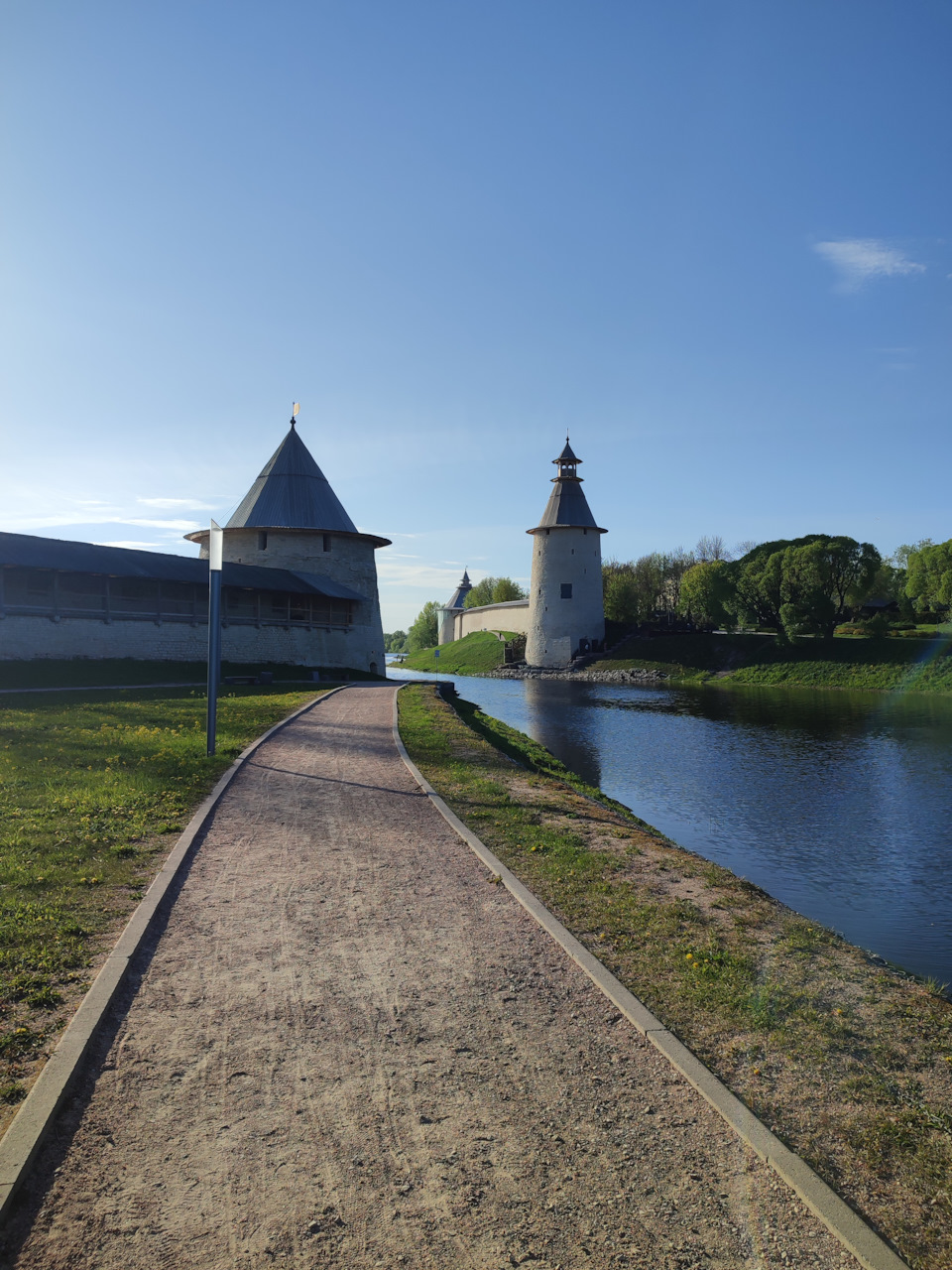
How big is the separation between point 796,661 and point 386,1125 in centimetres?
4926

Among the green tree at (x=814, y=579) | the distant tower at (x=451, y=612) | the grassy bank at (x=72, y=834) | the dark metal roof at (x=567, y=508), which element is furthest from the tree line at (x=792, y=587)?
the grassy bank at (x=72, y=834)

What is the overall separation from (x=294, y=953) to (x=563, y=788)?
7.12 metres

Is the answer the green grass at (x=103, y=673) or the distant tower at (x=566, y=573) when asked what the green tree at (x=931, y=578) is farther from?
the green grass at (x=103, y=673)

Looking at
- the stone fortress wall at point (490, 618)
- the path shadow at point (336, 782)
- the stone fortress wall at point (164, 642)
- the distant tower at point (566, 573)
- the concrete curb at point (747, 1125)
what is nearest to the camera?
the concrete curb at point (747, 1125)

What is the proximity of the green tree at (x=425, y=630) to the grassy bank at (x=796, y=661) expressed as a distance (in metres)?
46.3

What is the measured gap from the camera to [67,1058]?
135 inches

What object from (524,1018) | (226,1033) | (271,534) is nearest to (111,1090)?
(226,1033)

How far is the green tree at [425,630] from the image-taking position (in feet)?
338

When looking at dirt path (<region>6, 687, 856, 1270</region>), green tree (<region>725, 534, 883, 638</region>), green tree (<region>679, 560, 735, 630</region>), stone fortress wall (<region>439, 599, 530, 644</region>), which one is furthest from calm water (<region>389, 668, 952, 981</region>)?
stone fortress wall (<region>439, 599, 530, 644</region>)

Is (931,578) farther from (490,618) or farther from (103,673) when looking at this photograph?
(103,673)

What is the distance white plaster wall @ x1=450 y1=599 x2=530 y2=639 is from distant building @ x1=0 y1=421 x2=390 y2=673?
26.4 meters

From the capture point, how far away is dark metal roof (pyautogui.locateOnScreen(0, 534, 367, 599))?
88.7ft

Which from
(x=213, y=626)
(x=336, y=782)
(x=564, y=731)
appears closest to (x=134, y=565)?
(x=564, y=731)

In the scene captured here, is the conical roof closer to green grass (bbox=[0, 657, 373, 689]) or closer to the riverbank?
the riverbank
